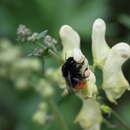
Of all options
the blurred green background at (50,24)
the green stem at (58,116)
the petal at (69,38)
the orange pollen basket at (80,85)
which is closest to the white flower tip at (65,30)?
the petal at (69,38)

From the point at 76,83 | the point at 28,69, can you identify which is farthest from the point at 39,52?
the point at 28,69

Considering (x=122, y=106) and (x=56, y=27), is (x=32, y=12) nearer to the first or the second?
(x=56, y=27)

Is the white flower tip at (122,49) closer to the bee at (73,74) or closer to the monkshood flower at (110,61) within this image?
the monkshood flower at (110,61)

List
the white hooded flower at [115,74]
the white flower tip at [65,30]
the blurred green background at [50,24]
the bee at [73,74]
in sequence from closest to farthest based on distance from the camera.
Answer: the bee at [73,74] → the white hooded flower at [115,74] → the white flower tip at [65,30] → the blurred green background at [50,24]

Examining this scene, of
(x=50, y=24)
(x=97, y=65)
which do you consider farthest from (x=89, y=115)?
(x=50, y=24)

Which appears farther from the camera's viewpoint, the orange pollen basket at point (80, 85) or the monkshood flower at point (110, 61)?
the monkshood flower at point (110, 61)

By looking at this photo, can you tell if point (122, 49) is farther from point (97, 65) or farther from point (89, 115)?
point (89, 115)
